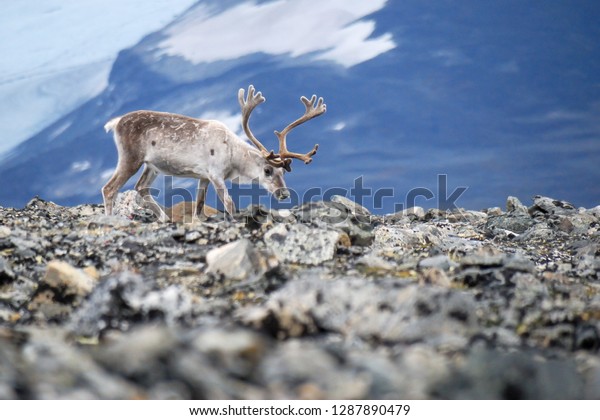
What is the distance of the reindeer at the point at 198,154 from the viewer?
40.3 feet

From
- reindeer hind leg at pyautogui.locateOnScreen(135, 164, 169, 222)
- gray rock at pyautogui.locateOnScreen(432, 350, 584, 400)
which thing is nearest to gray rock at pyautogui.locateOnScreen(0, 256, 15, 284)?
gray rock at pyautogui.locateOnScreen(432, 350, 584, 400)

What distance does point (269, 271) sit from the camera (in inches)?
249

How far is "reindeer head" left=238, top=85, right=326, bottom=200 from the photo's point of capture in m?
13.3

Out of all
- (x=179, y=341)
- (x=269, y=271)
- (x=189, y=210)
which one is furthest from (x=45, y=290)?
(x=189, y=210)

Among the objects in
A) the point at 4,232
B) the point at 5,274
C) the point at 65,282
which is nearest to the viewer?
the point at 65,282

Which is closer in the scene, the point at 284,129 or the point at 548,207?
the point at 284,129

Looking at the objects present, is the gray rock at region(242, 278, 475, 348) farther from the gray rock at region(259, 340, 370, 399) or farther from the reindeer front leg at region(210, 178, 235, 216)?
the reindeer front leg at region(210, 178, 235, 216)

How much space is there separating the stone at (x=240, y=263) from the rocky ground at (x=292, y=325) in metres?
0.02

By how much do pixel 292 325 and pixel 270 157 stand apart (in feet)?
29.8

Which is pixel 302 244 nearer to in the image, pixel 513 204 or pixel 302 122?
pixel 302 122

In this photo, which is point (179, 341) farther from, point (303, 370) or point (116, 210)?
point (116, 210)

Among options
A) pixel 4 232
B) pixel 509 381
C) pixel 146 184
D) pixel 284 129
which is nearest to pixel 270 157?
pixel 284 129

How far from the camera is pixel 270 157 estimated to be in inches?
522

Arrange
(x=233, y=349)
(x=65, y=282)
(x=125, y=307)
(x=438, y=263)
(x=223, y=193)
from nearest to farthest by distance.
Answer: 1. (x=233, y=349)
2. (x=125, y=307)
3. (x=65, y=282)
4. (x=438, y=263)
5. (x=223, y=193)
